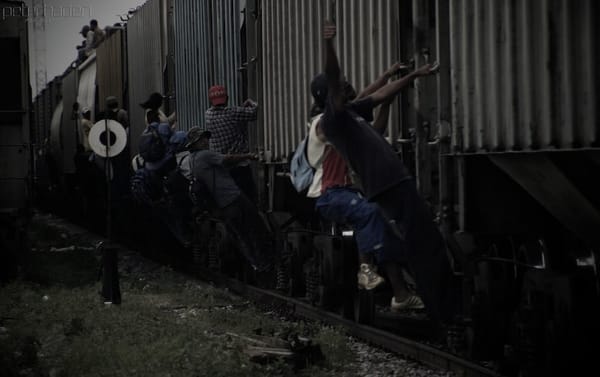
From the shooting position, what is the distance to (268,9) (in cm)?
1208

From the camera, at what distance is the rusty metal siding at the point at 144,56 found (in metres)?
18.1

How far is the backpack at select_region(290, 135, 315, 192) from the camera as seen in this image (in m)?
9.80

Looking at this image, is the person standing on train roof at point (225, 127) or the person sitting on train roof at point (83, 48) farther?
the person sitting on train roof at point (83, 48)

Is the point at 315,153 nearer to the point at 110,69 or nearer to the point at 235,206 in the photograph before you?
the point at 235,206

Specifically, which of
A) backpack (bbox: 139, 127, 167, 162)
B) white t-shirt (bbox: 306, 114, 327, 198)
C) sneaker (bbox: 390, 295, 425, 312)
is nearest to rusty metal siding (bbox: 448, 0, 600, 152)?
sneaker (bbox: 390, 295, 425, 312)

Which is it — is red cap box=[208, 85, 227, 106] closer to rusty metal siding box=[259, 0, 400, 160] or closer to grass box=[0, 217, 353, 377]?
rusty metal siding box=[259, 0, 400, 160]

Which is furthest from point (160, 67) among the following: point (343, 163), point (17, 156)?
point (343, 163)

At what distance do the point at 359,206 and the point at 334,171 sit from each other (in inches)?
19.4

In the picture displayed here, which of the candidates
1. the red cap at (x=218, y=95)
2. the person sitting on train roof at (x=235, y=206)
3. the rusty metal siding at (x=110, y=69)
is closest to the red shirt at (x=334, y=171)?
the person sitting on train roof at (x=235, y=206)

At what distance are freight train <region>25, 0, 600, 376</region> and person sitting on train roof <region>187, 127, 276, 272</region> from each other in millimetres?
1121

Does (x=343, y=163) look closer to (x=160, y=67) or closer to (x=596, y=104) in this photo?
(x=596, y=104)

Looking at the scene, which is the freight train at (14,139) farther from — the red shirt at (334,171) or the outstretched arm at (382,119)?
the outstretched arm at (382,119)

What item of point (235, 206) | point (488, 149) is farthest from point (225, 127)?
point (488, 149)

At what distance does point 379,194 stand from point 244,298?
5.03m
